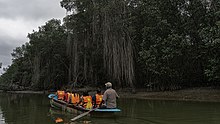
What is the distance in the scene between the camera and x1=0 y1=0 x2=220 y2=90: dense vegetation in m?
20.1

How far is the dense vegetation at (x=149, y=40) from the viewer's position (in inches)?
792

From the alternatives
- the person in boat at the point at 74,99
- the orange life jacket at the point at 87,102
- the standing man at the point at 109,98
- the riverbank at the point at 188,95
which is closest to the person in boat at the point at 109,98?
the standing man at the point at 109,98

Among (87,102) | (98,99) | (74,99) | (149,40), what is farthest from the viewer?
(149,40)

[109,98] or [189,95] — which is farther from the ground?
[109,98]

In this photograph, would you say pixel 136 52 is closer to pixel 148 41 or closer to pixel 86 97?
pixel 148 41

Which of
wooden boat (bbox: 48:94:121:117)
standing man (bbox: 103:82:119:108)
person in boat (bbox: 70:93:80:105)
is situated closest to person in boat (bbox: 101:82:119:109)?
standing man (bbox: 103:82:119:108)

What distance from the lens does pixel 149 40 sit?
22.2 meters

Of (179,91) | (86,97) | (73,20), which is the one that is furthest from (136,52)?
(86,97)

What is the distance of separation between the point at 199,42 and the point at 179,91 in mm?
4362

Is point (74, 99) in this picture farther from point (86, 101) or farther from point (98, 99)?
point (98, 99)

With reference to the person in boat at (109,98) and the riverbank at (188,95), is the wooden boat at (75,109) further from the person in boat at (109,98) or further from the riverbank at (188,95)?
the riverbank at (188,95)

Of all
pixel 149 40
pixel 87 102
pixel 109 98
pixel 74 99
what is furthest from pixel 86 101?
pixel 149 40

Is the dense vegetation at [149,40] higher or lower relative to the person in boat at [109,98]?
higher

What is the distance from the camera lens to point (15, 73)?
4806cm
